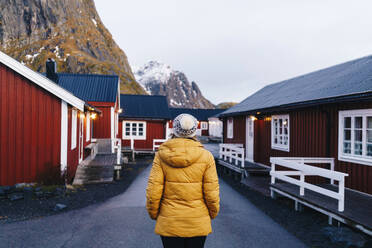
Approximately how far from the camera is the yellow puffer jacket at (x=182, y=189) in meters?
2.56

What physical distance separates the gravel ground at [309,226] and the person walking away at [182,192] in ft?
11.0

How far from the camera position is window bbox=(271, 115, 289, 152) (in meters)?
11.2

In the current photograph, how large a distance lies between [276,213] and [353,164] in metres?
2.59

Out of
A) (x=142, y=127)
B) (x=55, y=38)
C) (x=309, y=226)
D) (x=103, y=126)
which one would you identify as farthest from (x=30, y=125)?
(x=55, y=38)

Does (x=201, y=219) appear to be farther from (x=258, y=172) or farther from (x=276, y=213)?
(x=258, y=172)

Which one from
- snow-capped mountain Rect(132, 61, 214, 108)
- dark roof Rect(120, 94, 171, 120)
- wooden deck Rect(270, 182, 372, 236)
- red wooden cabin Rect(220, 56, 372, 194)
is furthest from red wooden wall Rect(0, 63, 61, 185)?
snow-capped mountain Rect(132, 61, 214, 108)

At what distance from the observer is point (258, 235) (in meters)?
5.41

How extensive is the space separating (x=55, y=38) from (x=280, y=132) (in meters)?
78.9

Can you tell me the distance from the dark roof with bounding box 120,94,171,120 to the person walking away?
752 inches

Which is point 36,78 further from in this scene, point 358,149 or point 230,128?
point 230,128

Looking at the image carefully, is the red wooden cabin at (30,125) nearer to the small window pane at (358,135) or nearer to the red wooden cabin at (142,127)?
the small window pane at (358,135)

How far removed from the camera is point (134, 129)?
72.2ft

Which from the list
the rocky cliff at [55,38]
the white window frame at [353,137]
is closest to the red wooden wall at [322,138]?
the white window frame at [353,137]

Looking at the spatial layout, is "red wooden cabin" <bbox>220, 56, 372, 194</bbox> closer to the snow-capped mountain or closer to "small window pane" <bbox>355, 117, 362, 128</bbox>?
"small window pane" <bbox>355, 117, 362, 128</bbox>
